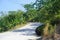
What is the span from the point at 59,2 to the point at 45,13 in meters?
1.39

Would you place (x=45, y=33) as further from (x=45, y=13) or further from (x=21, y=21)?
(x=21, y=21)

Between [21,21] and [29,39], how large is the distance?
1785cm

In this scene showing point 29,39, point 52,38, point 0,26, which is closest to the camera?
point 52,38

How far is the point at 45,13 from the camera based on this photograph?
A: 15.0m

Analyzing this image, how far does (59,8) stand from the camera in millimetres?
14320

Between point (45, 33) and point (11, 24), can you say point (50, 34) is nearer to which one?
point (45, 33)

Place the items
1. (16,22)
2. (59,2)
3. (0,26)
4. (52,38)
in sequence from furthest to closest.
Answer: (16,22) → (0,26) → (59,2) → (52,38)

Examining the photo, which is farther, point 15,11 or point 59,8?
point 15,11

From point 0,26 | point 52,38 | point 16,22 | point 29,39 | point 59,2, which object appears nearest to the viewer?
point 52,38

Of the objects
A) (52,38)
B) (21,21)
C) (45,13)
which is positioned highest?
(45,13)

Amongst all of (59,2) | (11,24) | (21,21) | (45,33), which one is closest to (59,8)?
(59,2)

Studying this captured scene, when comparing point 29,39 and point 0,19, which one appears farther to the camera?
point 0,19

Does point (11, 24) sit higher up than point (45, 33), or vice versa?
point (45, 33)

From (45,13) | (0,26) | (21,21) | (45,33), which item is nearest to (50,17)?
(45,13)
